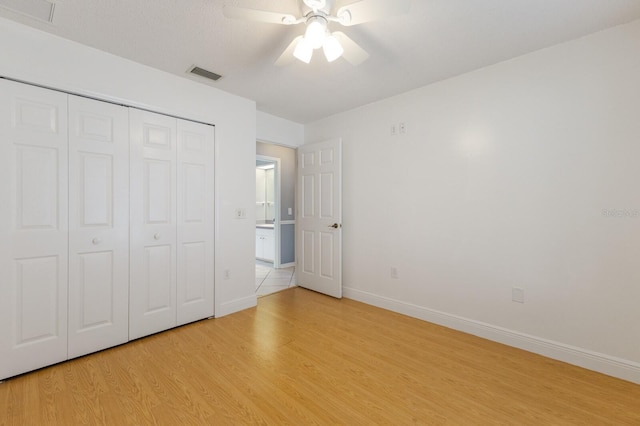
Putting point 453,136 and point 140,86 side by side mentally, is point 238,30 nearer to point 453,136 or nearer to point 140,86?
point 140,86

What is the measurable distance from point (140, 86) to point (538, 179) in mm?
3605

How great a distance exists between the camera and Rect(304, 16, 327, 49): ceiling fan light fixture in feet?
5.51

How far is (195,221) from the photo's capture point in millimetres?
2859

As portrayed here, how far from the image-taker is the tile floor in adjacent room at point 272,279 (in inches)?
161

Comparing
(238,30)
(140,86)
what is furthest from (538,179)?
(140,86)

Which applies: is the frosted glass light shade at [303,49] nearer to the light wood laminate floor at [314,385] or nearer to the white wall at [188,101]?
the white wall at [188,101]

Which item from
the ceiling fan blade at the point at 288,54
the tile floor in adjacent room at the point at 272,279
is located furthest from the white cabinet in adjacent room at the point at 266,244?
the ceiling fan blade at the point at 288,54

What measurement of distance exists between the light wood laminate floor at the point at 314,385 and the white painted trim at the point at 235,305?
1.19ft

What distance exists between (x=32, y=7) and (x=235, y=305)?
293 centimetres

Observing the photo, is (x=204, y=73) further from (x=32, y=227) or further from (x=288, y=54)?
(x=32, y=227)

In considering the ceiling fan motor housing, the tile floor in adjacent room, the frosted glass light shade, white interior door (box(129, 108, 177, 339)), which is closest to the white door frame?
the tile floor in adjacent room

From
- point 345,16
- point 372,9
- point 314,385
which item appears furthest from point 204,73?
point 314,385

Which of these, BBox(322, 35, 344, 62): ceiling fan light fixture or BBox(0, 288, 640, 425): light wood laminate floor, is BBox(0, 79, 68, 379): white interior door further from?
BBox(322, 35, 344, 62): ceiling fan light fixture

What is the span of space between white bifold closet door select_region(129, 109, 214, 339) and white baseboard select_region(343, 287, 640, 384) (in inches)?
86.2
